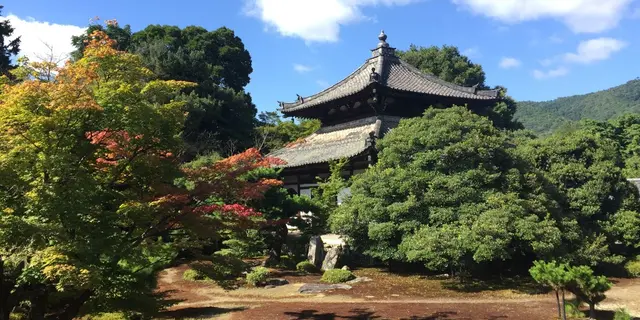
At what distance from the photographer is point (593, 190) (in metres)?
15.2

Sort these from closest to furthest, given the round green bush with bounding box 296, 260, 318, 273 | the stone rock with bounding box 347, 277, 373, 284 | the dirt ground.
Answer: the dirt ground, the stone rock with bounding box 347, 277, 373, 284, the round green bush with bounding box 296, 260, 318, 273

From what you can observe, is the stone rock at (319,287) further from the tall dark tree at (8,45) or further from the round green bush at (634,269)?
the tall dark tree at (8,45)

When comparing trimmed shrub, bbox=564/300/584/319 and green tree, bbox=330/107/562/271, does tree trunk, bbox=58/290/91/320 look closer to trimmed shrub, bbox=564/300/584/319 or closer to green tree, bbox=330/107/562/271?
green tree, bbox=330/107/562/271

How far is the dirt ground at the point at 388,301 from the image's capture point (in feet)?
32.7

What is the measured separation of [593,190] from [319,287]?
33.2ft

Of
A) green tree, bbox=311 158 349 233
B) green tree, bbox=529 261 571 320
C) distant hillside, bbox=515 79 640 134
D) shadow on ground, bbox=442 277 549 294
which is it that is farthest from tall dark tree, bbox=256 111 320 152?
distant hillside, bbox=515 79 640 134

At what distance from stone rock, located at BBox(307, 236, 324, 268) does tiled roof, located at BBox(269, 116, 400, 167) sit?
4713 mm

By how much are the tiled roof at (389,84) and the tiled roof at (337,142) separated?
67.6 inches

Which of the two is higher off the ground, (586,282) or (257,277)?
(586,282)

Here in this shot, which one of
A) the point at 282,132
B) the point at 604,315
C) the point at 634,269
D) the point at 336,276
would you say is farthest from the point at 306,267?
the point at 282,132

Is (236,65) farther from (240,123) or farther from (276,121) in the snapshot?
(240,123)

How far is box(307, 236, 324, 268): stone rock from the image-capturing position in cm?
1653

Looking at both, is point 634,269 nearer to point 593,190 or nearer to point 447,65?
point 593,190


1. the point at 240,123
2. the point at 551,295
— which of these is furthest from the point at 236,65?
the point at 551,295
